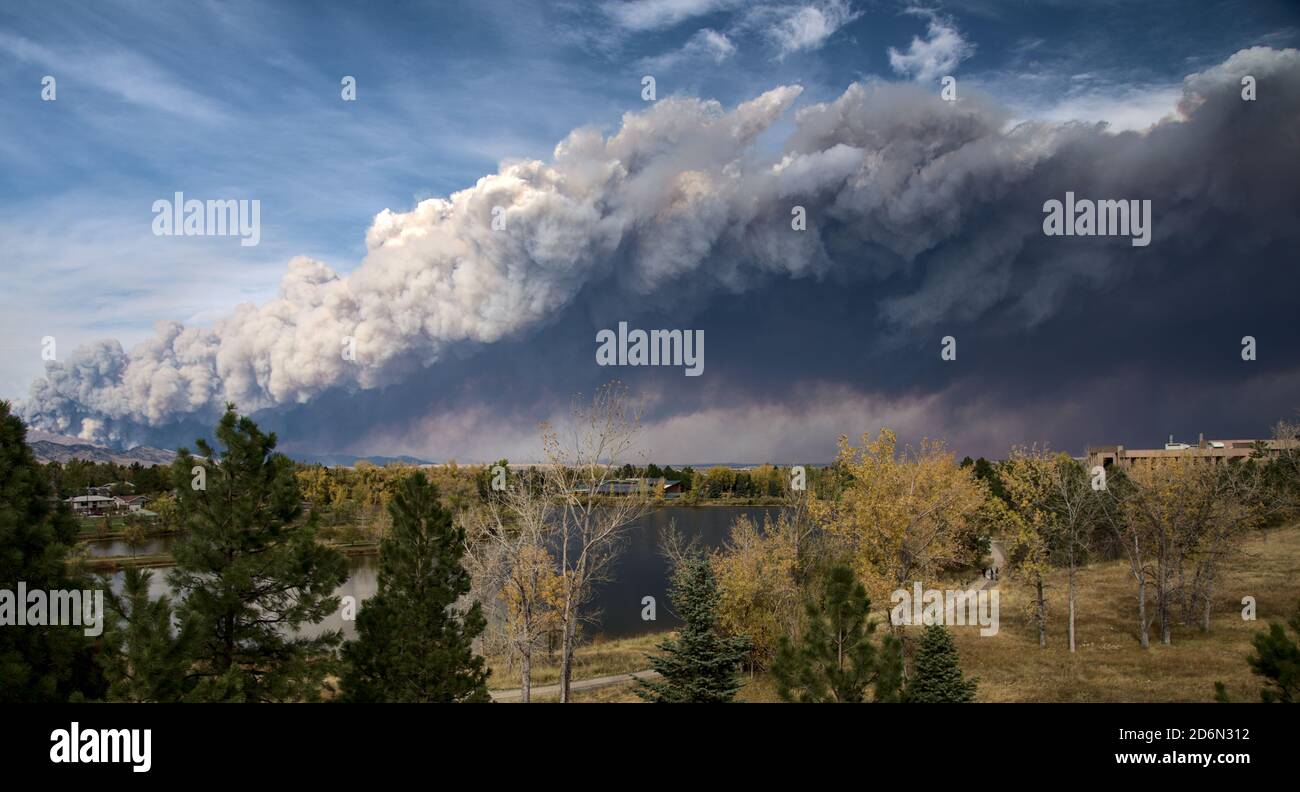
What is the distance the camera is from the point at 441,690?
16625 millimetres

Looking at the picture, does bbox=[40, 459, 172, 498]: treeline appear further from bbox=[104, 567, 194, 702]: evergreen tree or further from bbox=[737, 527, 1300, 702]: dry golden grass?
bbox=[737, 527, 1300, 702]: dry golden grass

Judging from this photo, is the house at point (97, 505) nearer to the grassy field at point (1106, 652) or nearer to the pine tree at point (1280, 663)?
the grassy field at point (1106, 652)

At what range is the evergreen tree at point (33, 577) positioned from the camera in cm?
1408

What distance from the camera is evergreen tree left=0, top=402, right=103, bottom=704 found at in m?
14.1

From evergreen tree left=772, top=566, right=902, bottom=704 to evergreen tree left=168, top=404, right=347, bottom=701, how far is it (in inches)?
350

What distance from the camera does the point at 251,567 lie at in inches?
547

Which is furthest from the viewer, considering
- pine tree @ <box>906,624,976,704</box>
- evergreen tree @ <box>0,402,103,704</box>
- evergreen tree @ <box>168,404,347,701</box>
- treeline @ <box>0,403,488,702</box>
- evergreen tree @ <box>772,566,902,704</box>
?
pine tree @ <box>906,624,976,704</box>

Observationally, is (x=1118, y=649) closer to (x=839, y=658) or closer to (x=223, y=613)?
(x=839, y=658)

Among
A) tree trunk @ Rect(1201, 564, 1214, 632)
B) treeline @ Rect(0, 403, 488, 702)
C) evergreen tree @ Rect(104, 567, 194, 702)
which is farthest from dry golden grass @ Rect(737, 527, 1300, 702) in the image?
evergreen tree @ Rect(104, 567, 194, 702)
